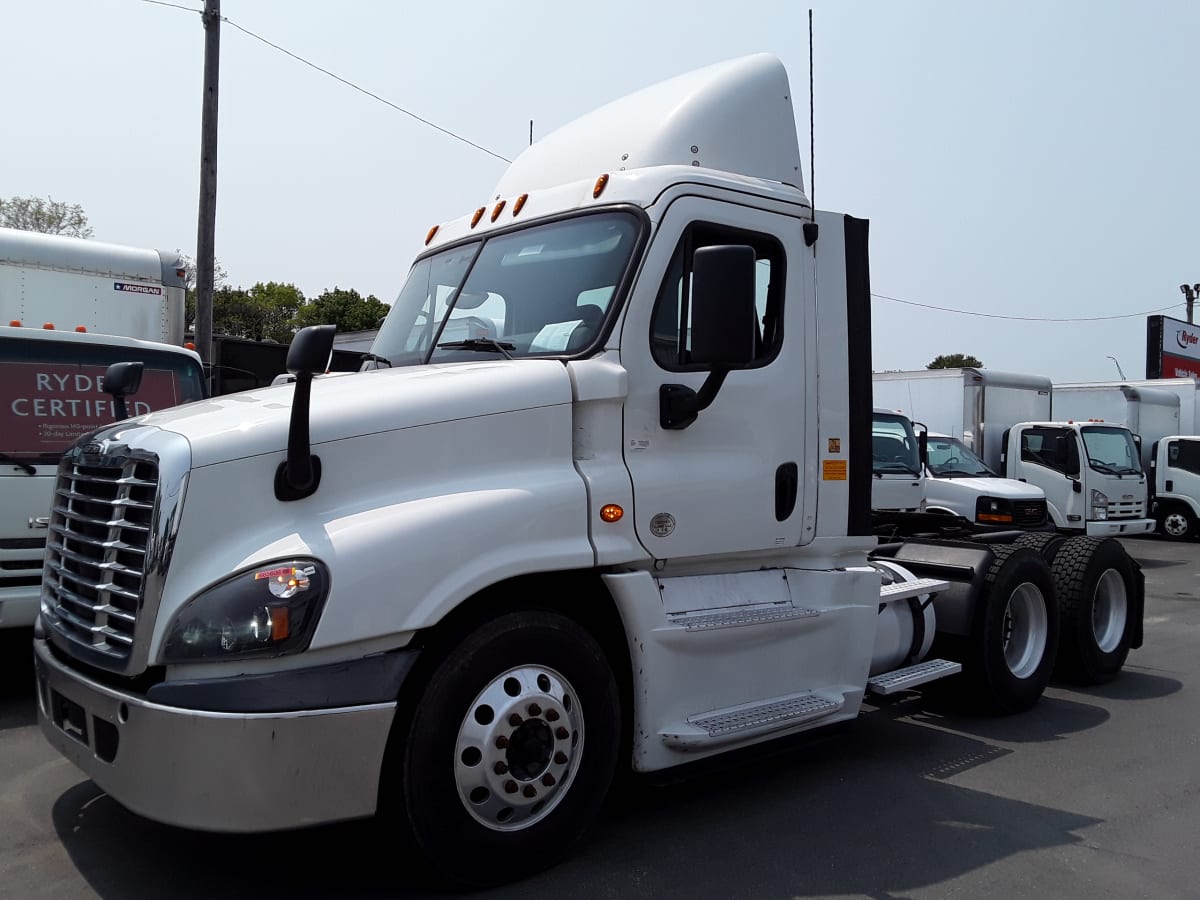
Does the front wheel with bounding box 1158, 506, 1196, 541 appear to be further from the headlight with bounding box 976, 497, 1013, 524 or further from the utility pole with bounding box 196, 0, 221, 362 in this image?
the utility pole with bounding box 196, 0, 221, 362

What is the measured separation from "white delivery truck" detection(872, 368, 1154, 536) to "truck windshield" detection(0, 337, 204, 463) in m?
12.7

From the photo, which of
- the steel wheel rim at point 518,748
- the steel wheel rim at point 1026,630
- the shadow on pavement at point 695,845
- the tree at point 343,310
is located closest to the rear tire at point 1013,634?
the steel wheel rim at point 1026,630

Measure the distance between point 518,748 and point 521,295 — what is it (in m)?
1.96

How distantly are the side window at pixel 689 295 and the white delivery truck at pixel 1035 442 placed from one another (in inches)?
499

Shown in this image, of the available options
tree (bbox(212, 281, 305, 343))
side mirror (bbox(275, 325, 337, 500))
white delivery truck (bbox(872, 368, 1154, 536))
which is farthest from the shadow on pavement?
tree (bbox(212, 281, 305, 343))

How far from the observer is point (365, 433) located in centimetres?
370

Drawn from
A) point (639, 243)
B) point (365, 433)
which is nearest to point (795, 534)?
point (639, 243)

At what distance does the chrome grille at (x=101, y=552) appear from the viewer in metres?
3.51

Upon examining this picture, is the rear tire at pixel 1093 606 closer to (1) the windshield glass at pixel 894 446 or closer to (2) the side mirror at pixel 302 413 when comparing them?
(2) the side mirror at pixel 302 413

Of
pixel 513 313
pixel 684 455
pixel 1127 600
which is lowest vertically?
pixel 1127 600

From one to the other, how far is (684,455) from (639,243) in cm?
91

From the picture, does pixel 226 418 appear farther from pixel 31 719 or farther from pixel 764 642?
pixel 31 719

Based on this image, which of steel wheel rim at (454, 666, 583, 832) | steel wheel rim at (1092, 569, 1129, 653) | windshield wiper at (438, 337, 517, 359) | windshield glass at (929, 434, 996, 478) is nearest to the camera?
steel wheel rim at (454, 666, 583, 832)

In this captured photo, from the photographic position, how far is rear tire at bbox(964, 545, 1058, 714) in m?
6.38
